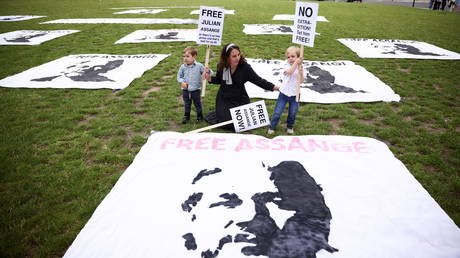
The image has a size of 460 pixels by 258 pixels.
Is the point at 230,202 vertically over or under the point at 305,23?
under

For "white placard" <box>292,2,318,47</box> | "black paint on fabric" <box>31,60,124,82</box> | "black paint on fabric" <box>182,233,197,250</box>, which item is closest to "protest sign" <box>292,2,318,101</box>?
"white placard" <box>292,2,318,47</box>

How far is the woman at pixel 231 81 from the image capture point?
13.1 feet

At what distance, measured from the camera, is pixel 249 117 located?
13.5 ft

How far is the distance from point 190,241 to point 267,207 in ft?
2.70

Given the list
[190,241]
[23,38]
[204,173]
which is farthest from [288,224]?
[23,38]

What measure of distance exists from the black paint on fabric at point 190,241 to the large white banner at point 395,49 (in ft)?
24.9

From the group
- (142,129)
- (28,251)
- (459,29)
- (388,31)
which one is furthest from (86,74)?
(459,29)

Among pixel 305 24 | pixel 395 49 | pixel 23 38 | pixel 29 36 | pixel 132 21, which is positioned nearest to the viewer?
pixel 305 24

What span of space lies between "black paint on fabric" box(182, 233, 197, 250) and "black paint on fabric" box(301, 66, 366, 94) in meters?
4.24

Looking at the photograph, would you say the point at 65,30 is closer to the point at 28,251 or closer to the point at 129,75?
the point at 129,75

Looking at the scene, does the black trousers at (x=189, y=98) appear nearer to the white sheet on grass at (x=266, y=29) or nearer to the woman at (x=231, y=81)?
the woman at (x=231, y=81)

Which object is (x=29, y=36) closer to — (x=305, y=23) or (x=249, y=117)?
(x=249, y=117)

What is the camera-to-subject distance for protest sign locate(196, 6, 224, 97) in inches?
161

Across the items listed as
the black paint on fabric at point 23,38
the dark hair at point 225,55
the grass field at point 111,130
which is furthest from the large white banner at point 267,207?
the black paint on fabric at point 23,38
